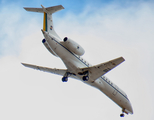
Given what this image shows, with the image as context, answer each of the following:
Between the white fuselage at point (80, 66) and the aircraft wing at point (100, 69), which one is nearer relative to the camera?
the aircraft wing at point (100, 69)

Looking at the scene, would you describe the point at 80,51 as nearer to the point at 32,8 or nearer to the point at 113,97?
the point at 32,8

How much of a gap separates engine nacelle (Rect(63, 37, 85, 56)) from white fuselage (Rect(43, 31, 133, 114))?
44 centimetres

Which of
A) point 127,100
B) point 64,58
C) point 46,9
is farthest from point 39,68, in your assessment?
point 127,100

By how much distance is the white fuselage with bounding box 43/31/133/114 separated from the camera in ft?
73.7

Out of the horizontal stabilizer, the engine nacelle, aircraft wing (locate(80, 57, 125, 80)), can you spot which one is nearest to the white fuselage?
the engine nacelle

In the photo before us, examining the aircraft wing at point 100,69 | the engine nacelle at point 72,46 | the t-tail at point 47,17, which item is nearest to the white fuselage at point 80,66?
the engine nacelle at point 72,46

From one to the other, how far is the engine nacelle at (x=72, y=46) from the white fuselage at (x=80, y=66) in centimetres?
44

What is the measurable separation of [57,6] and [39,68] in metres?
8.18

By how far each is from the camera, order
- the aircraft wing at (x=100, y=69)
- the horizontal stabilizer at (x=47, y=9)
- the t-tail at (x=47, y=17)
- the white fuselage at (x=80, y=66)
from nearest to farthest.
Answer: the aircraft wing at (x=100, y=69), the white fuselage at (x=80, y=66), the horizontal stabilizer at (x=47, y=9), the t-tail at (x=47, y=17)

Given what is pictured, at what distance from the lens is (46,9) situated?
23.5m

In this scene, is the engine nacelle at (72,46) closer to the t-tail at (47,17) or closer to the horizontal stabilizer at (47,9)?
the t-tail at (47,17)

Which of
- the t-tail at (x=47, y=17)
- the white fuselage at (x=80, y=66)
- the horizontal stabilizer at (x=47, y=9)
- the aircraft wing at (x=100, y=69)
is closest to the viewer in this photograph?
the aircraft wing at (x=100, y=69)

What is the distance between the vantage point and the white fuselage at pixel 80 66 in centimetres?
2247

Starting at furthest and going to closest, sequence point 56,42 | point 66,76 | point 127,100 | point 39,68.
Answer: point 127,100
point 39,68
point 66,76
point 56,42
